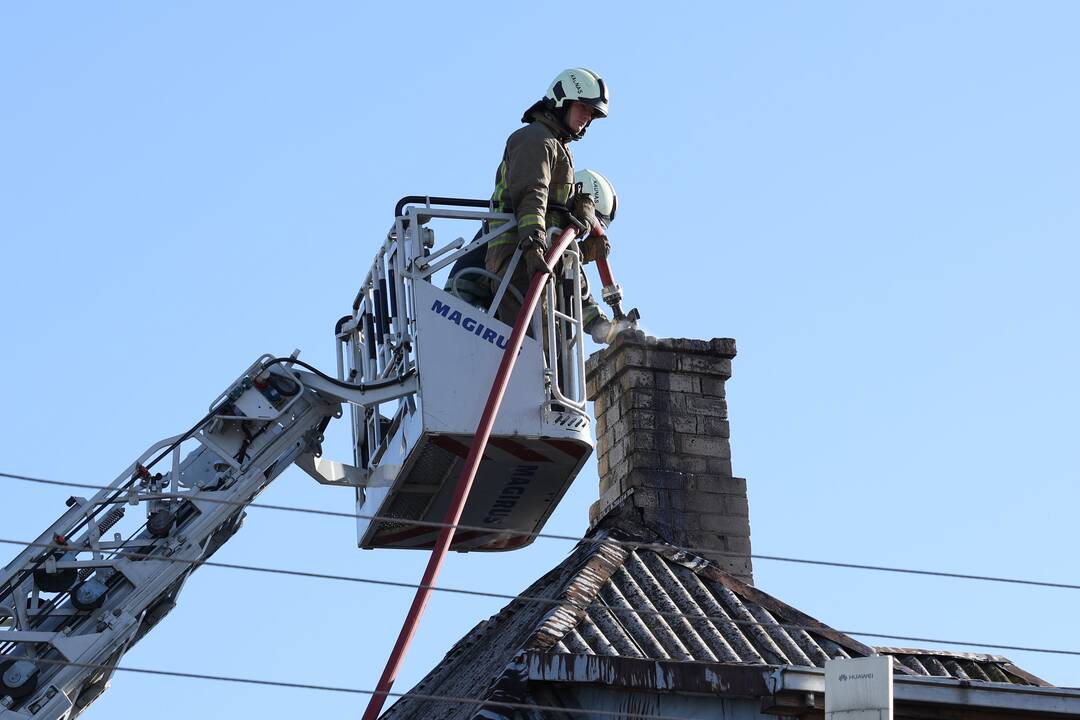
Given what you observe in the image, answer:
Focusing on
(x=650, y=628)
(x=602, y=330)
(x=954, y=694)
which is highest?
(x=602, y=330)

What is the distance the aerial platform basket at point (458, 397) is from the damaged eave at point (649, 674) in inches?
67.5

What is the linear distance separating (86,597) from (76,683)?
52 centimetres

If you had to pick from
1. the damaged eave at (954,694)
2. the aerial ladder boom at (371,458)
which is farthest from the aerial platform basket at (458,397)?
the damaged eave at (954,694)

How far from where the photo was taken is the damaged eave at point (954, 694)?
1100 cm

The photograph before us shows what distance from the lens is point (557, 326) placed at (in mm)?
14703

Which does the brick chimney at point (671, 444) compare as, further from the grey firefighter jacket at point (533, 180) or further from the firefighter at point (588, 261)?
the grey firefighter jacket at point (533, 180)

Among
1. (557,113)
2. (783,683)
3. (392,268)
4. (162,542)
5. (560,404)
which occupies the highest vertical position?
(557,113)

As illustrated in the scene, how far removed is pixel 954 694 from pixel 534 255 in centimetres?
454

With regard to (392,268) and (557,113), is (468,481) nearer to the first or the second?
(392,268)

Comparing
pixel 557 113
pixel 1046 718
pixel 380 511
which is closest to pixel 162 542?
pixel 380 511

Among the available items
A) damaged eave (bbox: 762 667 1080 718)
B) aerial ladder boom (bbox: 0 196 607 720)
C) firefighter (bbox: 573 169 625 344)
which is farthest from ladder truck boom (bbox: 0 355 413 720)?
damaged eave (bbox: 762 667 1080 718)

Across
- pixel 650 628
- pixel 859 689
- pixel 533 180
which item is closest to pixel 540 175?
pixel 533 180

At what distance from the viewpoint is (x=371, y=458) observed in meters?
15.3

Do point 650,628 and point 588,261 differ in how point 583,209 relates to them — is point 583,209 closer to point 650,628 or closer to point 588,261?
point 588,261
